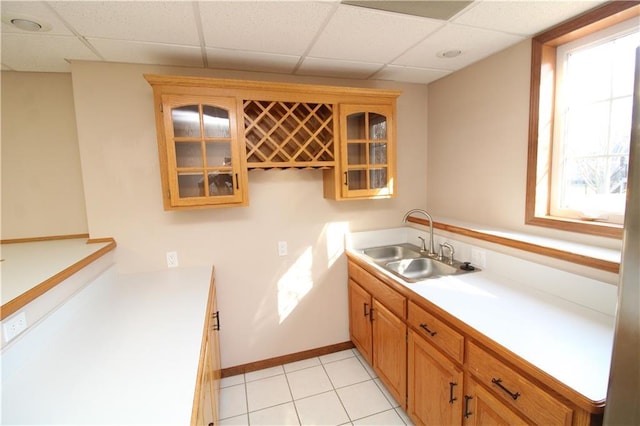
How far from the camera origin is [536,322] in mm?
1305

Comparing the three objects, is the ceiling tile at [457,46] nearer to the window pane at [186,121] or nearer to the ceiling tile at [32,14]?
the window pane at [186,121]

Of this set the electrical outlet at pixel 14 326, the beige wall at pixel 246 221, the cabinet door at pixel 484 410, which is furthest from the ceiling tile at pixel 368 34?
the electrical outlet at pixel 14 326

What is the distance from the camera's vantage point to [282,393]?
2229 millimetres

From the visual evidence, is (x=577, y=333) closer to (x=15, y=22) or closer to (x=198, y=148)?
(x=198, y=148)

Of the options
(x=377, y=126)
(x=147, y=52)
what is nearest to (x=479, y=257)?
(x=377, y=126)

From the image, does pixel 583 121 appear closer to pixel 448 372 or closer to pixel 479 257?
pixel 479 257

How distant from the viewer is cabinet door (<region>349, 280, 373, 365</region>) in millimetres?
2336

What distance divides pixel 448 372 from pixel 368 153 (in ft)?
4.96

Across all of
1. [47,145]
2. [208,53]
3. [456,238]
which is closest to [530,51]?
[456,238]

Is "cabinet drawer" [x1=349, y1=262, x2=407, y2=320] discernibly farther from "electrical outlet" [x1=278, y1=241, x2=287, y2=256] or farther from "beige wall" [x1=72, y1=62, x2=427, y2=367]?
"electrical outlet" [x1=278, y1=241, x2=287, y2=256]

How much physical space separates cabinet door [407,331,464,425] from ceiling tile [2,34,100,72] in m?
2.51

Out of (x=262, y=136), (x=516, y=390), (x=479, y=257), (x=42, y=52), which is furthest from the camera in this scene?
(x=262, y=136)

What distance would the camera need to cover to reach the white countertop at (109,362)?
2.98 ft

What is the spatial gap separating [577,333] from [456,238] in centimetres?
107
